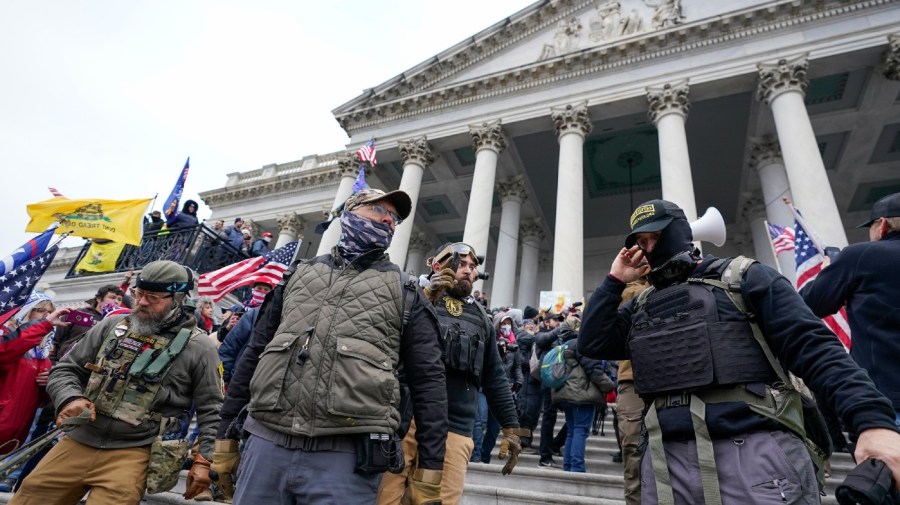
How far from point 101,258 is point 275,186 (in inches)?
567

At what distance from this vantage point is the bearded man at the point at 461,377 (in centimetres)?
299

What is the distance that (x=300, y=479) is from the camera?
6.22 ft

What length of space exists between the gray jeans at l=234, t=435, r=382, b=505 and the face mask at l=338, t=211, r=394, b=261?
972 mm

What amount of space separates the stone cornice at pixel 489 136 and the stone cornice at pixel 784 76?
8.29 metres

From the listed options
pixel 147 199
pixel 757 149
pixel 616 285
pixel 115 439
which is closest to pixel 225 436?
pixel 115 439

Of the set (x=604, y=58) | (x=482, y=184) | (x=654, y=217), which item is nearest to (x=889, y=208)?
(x=654, y=217)

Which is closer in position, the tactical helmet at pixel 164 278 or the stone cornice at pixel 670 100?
the tactical helmet at pixel 164 278

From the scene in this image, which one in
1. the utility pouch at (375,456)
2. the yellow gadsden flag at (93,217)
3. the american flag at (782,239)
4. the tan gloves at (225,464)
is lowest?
the tan gloves at (225,464)

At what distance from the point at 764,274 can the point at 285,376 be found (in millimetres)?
2144

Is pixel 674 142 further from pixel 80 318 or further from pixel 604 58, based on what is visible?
pixel 80 318

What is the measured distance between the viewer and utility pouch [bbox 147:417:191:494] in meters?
2.69

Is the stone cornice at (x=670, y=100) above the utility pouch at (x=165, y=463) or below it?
above

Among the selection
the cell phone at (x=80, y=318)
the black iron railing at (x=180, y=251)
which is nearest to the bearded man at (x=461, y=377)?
the cell phone at (x=80, y=318)

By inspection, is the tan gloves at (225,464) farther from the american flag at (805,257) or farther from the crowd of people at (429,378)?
the american flag at (805,257)
